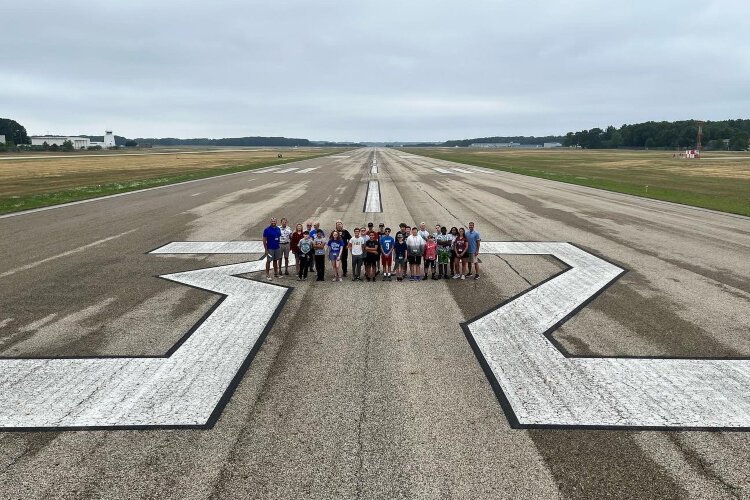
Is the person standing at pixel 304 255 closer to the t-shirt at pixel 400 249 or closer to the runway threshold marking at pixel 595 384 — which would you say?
the t-shirt at pixel 400 249

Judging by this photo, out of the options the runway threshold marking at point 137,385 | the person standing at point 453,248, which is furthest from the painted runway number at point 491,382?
the person standing at point 453,248

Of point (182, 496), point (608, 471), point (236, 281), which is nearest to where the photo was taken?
point (182, 496)

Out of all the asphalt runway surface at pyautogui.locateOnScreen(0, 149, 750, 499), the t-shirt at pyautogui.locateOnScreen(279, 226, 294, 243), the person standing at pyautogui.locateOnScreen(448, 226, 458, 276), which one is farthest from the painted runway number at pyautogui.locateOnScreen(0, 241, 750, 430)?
the t-shirt at pyautogui.locateOnScreen(279, 226, 294, 243)

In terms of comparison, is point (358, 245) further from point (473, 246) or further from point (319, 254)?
point (473, 246)

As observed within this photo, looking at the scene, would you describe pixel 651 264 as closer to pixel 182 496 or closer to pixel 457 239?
pixel 457 239

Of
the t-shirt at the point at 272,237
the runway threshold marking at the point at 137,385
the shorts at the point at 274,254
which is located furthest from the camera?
the shorts at the point at 274,254

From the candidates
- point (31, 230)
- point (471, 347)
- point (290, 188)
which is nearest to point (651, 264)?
point (471, 347)


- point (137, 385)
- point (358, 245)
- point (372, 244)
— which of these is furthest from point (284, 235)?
point (137, 385)
